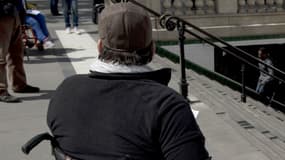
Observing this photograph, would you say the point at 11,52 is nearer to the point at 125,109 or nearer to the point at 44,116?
the point at 44,116

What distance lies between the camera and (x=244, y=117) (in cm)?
689

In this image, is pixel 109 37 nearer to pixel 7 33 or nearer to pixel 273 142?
pixel 273 142

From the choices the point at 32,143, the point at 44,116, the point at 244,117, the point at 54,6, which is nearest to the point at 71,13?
the point at 54,6

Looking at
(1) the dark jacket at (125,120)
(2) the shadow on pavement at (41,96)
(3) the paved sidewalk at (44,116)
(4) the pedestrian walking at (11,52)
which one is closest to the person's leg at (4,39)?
(4) the pedestrian walking at (11,52)

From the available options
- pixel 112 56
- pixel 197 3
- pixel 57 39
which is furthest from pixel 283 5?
pixel 112 56

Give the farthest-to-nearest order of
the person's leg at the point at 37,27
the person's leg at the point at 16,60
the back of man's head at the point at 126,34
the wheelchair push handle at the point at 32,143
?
the person's leg at the point at 37,27 < the person's leg at the point at 16,60 < the wheelchair push handle at the point at 32,143 < the back of man's head at the point at 126,34

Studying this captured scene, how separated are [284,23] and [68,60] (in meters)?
5.74

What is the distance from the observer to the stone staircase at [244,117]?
575 centimetres

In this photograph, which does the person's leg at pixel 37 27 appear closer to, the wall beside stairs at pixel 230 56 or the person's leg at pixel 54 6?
the wall beside stairs at pixel 230 56

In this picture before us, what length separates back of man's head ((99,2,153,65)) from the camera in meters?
2.26

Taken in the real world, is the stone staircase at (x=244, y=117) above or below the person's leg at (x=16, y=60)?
below

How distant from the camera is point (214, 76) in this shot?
35.0 ft

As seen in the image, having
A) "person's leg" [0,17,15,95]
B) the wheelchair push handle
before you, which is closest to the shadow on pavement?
"person's leg" [0,17,15,95]

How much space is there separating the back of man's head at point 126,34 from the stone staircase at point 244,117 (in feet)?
10.7
